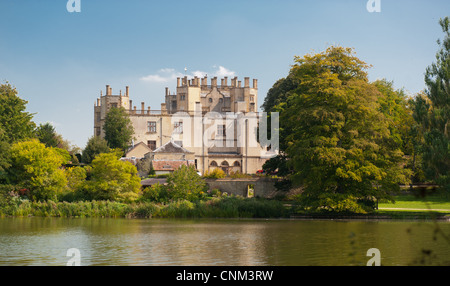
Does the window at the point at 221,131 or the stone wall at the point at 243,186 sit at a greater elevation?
the window at the point at 221,131

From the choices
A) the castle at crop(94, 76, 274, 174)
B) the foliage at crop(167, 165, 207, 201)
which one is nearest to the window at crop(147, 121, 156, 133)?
the castle at crop(94, 76, 274, 174)

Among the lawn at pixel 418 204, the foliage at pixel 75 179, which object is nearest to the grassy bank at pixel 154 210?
the foliage at pixel 75 179

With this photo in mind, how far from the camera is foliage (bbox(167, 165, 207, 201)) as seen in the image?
34.1m

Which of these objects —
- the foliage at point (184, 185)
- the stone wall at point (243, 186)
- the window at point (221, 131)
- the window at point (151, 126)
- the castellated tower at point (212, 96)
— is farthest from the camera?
the castellated tower at point (212, 96)

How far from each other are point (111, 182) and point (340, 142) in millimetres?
13743

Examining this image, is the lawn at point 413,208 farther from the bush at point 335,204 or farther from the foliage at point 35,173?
the foliage at point 35,173

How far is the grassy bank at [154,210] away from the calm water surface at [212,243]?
191 inches

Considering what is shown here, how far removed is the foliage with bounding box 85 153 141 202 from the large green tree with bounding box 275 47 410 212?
34.0 ft

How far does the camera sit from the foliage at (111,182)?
33.8 m

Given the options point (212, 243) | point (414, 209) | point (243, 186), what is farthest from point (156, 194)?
point (212, 243)

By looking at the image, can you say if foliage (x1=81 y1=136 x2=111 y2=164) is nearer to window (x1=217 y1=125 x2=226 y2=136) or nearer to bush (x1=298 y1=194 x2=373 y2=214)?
window (x1=217 y1=125 x2=226 y2=136)

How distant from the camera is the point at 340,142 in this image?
Result: 30266 mm

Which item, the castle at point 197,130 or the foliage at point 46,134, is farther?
the castle at point 197,130
